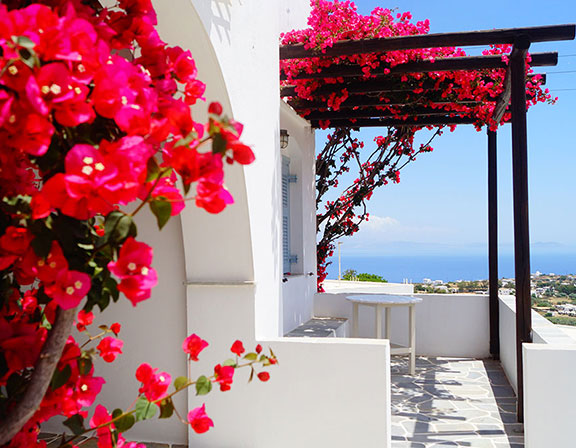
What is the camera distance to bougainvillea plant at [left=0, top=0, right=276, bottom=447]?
31.6 inches

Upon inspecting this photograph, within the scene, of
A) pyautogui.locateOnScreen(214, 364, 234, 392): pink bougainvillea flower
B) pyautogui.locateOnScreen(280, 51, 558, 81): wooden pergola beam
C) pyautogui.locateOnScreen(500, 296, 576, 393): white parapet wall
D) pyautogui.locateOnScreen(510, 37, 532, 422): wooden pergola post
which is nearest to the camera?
pyautogui.locateOnScreen(214, 364, 234, 392): pink bougainvillea flower

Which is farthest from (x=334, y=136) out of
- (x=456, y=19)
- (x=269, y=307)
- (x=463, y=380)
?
(x=456, y=19)

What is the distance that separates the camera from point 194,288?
Result: 13.8ft

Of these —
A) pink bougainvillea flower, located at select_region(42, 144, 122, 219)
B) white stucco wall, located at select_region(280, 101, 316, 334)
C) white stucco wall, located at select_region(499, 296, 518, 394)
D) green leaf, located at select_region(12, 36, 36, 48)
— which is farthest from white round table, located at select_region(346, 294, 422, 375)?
green leaf, located at select_region(12, 36, 36, 48)

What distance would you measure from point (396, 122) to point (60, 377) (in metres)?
7.43

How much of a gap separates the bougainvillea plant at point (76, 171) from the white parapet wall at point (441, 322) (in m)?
7.19

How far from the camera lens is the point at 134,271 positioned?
850 mm

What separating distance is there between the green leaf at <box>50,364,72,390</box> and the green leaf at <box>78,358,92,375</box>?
3 centimetres

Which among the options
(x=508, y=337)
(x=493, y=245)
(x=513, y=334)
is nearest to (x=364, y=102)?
(x=493, y=245)

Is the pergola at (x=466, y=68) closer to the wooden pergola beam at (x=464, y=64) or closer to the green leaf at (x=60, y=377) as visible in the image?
the wooden pergola beam at (x=464, y=64)

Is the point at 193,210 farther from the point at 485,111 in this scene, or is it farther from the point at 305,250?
the point at 485,111

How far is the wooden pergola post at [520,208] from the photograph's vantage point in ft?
16.2

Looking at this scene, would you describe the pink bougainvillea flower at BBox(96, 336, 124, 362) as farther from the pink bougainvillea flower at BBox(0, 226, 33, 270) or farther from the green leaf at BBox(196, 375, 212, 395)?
the pink bougainvillea flower at BBox(0, 226, 33, 270)

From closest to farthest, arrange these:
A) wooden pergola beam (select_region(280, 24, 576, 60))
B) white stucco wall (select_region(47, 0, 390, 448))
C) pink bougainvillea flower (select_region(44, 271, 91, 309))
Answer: pink bougainvillea flower (select_region(44, 271, 91, 309)) → white stucco wall (select_region(47, 0, 390, 448)) → wooden pergola beam (select_region(280, 24, 576, 60))
